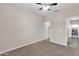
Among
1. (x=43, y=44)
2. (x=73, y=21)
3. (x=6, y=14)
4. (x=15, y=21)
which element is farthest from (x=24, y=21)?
(x=73, y=21)

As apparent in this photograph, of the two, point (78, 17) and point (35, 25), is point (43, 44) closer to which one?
point (35, 25)

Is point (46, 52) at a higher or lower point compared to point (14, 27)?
lower

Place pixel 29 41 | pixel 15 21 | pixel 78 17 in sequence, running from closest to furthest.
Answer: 1. pixel 78 17
2. pixel 15 21
3. pixel 29 41

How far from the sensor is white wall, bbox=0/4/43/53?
3298 millimetres

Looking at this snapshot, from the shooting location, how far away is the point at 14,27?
3.68m

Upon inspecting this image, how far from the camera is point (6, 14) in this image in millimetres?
3385

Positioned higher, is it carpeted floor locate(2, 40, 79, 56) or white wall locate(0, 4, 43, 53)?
white wall locate(0, 4, 43, 53)

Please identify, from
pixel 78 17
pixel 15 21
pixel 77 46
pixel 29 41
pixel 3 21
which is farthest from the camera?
pixel 29 41

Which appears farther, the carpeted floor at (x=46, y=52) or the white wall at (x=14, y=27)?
the white wall at (x=14, y=27)

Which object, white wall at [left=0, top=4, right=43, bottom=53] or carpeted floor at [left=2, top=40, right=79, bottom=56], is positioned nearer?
carpeted floor at [left=2, top=40, right=79, bottom=56]

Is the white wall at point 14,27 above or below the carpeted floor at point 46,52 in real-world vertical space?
above

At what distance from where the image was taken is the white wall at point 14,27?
330cm

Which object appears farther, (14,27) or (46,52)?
(14,27)

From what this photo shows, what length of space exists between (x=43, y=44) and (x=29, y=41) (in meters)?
0.80
